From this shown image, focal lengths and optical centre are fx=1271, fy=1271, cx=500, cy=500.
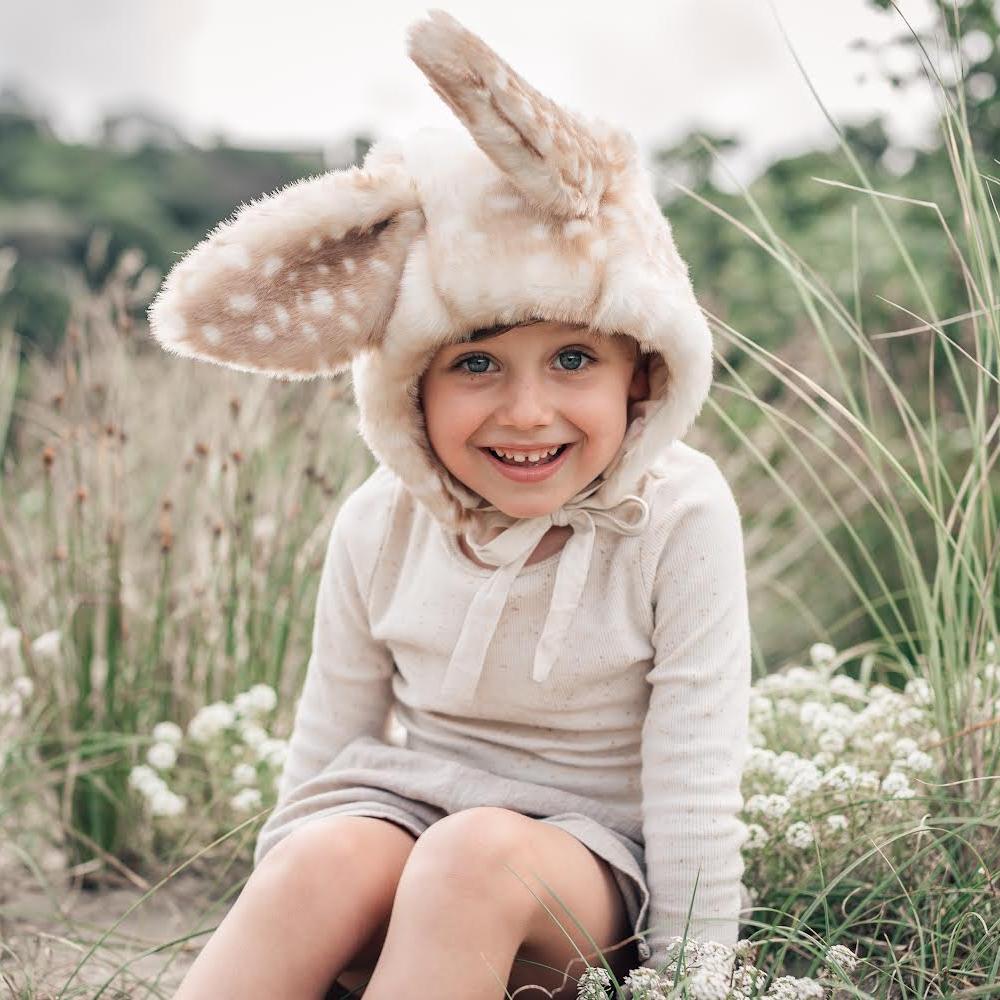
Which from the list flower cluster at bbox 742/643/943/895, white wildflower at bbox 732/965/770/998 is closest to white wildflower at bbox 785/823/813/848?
flower cluster at bbox 742/643/943/895

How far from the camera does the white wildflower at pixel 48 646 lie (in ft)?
9.16

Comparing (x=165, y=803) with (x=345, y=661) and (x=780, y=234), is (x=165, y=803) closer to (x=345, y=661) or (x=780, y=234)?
(x=345, y=661)

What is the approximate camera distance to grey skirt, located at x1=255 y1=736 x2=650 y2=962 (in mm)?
2031

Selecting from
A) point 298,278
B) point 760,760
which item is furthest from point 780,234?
point 298,278

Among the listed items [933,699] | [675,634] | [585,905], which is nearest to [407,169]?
[675,634]

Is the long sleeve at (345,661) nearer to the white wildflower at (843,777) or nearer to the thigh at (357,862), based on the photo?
the thigh at (357,862)

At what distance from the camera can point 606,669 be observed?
2.07 meters

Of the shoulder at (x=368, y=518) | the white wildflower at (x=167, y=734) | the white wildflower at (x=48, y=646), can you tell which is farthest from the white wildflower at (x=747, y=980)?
the white wildflower at (x=48, y=646)

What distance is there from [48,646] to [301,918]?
124 centimetres

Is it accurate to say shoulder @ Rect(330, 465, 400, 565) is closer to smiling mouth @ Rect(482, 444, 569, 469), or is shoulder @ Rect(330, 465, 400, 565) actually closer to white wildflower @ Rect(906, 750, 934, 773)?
smiling mouth @ Rect(482, 444, 569, 469)

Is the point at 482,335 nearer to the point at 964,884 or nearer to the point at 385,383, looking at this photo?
the point at 385,383

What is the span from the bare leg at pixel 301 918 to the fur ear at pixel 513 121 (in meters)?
0.99

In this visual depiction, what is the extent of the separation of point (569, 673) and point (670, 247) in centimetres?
70

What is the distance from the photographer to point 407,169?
1.93 m
